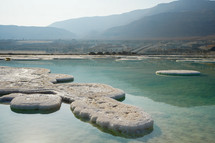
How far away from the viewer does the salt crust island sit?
241 inches

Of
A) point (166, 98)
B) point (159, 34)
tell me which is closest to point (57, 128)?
point (166, 98)

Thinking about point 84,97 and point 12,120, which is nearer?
point 12,120

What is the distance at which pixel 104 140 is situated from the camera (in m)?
5.66

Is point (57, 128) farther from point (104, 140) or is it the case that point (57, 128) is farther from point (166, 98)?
point (166, 98)

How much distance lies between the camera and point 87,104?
25.5ft

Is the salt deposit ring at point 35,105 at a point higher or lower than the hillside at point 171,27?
lower

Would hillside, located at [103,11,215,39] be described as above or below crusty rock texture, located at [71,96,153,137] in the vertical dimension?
above

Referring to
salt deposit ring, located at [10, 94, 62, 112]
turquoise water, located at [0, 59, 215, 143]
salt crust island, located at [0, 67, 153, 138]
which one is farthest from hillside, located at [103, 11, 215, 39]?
salt deposit ring, located at [10, 94, 62, 112]

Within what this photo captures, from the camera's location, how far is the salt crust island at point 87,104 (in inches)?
241

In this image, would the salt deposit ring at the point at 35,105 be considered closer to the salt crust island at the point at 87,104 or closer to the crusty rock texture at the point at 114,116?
the salt crust island at the point at 87,104

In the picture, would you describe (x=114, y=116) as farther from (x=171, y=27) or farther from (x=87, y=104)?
(x=171, y=27)

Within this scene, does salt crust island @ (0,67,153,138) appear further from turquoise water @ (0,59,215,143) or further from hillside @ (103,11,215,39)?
hillside @ (103,11,215,39)

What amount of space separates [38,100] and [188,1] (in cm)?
20443

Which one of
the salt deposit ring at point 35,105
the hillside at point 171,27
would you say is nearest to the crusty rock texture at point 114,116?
the salt deposit ring at point 35,105
